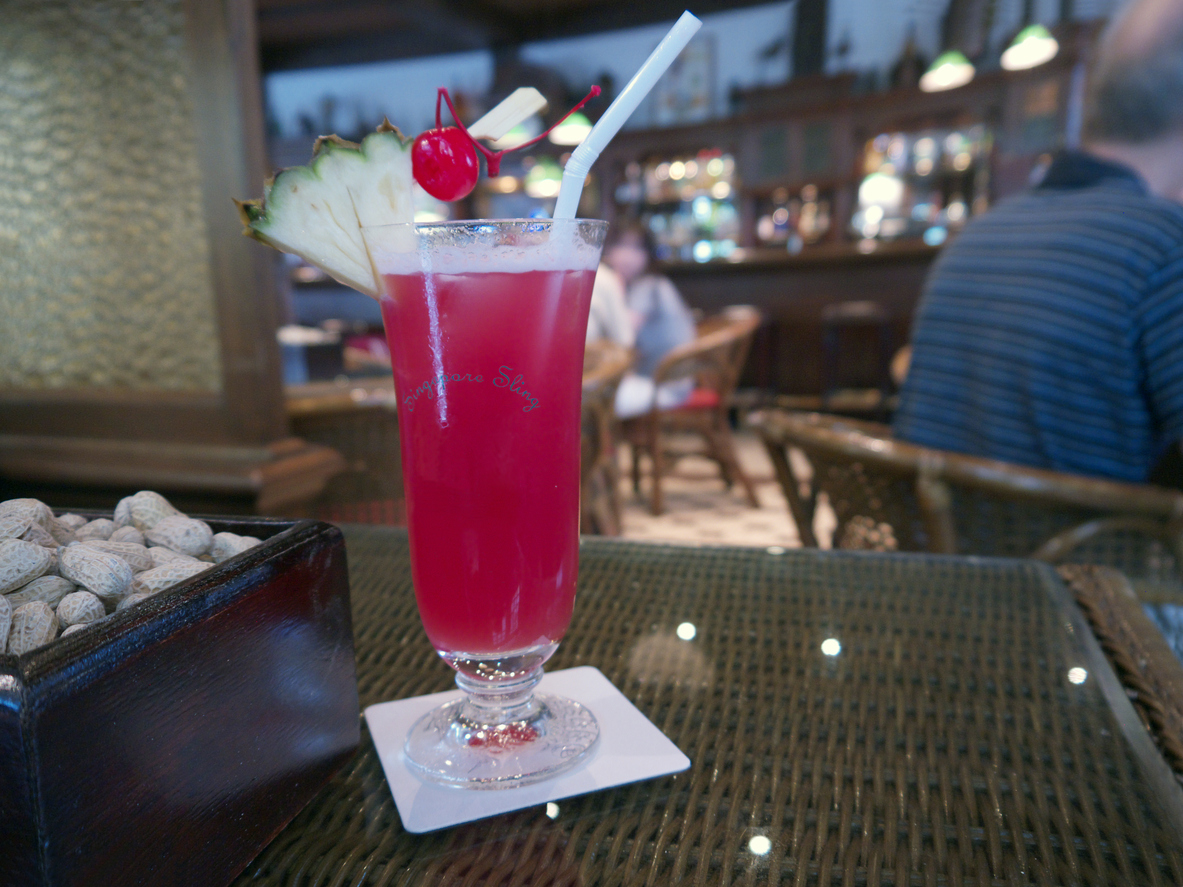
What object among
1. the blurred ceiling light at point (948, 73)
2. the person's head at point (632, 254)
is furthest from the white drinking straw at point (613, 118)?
the blurred ceiling light at point (948, 73)

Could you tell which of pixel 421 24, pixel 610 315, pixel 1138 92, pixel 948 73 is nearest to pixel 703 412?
pixel 610 315

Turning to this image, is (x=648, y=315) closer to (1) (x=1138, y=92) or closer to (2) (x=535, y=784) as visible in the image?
(1) (x=1138, y=92)

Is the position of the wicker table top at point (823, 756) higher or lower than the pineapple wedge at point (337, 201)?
lower

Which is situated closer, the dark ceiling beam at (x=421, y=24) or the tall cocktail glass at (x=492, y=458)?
the tall cocktail glass at (x=492, y=458)

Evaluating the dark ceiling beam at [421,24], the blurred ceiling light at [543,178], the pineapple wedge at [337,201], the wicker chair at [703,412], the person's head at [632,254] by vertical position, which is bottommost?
the wicker chair at [703,412]

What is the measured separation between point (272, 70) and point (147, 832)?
9.30 metres

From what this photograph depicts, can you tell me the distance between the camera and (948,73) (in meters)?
5.83

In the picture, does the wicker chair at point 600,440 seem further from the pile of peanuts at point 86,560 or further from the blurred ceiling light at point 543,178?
the blurred ceiling light at point 543,178

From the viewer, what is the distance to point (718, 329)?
504 cm

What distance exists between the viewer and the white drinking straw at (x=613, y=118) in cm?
51

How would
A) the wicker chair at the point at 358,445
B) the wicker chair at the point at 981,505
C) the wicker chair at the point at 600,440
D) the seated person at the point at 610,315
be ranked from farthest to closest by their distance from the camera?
the seated person at the point at 610,315 → the wicker chair at the point at 600,440 → the wicker chair at the point at 358,445 → the wicker chair at the point at 981,505

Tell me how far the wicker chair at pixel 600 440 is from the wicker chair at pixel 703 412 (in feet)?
3.22

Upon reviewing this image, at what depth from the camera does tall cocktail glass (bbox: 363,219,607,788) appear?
514mm

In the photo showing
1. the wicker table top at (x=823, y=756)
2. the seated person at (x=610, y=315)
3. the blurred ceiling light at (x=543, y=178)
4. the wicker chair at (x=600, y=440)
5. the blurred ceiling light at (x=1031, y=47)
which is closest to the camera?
the wicker table top at (x=823, y=756)
